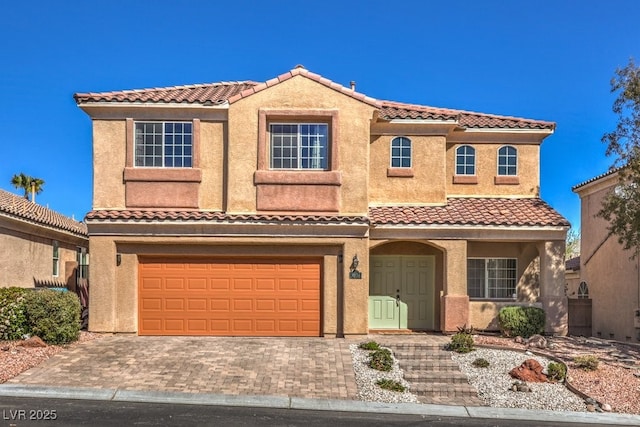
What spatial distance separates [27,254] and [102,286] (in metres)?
5.71

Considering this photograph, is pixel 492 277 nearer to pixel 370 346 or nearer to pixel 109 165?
pixel 370 346

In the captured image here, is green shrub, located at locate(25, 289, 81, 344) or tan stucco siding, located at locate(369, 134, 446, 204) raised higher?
tan stucco siding, located at locate(369, 134, 446, 204)

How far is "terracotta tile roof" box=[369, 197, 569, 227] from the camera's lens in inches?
703

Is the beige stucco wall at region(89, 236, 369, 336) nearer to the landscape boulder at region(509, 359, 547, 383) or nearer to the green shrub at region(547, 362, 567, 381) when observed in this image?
the landscape boulder at region(509, 359, 547, 383)

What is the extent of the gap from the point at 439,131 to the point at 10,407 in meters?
13.7

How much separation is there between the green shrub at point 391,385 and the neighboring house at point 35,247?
12966mm

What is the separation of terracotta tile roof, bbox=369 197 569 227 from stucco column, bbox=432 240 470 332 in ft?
2.46

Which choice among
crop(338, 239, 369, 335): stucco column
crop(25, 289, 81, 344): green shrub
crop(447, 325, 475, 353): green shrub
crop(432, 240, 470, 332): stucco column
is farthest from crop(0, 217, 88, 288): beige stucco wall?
crop(447, 325, 475, 353): green shrub

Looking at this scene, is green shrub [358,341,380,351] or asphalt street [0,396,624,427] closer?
asphalt street [0,396,624,427]

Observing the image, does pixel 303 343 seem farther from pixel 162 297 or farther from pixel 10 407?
pixel 10 407

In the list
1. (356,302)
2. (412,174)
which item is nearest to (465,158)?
(412,174)

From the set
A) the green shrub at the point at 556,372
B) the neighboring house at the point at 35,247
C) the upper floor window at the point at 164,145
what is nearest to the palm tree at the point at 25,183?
the neighboring house at the point at 35,247

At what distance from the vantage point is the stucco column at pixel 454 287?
1786 cm

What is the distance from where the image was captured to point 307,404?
11.6 meters
